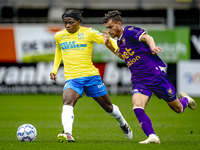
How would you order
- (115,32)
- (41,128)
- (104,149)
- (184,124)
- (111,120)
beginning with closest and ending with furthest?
(104,149) < (115,32) < (41,128) < (184,124) < (111,120)

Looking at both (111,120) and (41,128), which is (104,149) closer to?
(41,128)

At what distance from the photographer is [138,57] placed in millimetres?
6371

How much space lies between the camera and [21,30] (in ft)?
63.5

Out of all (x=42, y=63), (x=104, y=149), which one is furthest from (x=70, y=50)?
(x=42, y=63)

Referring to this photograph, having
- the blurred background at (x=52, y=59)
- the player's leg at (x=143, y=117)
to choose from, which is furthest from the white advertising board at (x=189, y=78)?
the player's leg at (x=143, y=117)

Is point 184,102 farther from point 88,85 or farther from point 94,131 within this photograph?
point 94,131

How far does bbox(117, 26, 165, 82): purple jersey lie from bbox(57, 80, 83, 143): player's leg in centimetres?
98

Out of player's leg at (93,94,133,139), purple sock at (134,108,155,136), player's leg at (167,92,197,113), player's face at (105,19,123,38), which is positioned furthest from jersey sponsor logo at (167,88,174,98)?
player's face at (105,19,123,38)

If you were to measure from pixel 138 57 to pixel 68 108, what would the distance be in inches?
53.5

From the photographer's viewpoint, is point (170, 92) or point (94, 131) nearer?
point (170, 92)

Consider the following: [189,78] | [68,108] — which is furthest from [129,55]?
[189,78]

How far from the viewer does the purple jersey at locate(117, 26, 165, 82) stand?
249 inches

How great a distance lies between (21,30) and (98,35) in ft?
42.8

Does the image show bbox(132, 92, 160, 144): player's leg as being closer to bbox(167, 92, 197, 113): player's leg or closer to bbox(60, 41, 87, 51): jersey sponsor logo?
bbox(167, 92, 197, 113): player's leg
